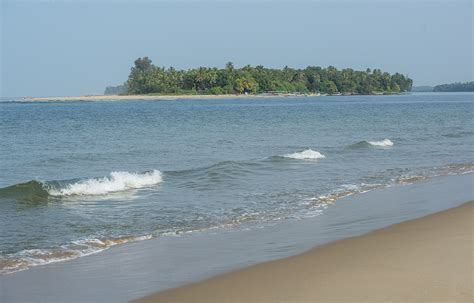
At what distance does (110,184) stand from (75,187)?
0.89 m

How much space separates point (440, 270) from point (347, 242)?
7.25 ft

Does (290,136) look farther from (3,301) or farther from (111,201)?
(3,301)

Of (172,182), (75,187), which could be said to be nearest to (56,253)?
(75,187)

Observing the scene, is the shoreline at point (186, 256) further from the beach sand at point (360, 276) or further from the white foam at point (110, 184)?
the white foam at point (110, 184)

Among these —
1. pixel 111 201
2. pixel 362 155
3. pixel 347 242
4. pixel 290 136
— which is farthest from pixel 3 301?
pixel 290 136

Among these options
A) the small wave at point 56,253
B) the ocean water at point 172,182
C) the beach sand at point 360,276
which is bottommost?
the ocean water at point 172,182

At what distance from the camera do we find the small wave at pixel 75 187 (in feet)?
51.0

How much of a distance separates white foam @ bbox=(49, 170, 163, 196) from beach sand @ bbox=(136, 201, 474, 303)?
8717 mm

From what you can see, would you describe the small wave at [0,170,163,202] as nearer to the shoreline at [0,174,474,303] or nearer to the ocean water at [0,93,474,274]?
the ocean water at [0,93,474,274]

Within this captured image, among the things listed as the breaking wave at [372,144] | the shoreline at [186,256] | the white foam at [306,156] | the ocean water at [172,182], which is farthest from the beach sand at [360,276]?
the breaking wave at [372,144]

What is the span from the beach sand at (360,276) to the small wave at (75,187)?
8.70 meters

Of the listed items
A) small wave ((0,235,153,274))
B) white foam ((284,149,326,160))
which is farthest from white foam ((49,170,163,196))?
white foam ((284,149,326,160))

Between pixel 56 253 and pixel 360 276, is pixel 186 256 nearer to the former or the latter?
pixel 56 253

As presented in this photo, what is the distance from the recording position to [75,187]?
53.8ft
